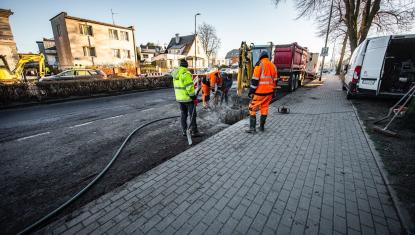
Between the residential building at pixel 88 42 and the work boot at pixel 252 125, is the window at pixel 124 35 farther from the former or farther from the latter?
the work boot at pixel 252 125

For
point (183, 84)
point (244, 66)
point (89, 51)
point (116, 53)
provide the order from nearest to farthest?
point (183, 84) < point (244, 66) < point (89, 51) < point (116, 53)

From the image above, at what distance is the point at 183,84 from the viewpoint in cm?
459

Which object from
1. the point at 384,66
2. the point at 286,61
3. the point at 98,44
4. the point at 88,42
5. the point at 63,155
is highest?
the point at 88,42

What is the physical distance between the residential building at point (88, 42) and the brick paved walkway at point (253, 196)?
93.7 ft

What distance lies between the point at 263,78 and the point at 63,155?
193 inches

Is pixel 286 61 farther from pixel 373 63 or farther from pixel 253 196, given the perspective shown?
pixel 253 196

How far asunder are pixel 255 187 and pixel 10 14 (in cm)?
3470

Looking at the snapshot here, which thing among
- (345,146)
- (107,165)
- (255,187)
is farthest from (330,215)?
(107,165)

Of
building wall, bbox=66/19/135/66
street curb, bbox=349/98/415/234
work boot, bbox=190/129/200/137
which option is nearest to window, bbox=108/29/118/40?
building wall, bbox=66/19/135/66

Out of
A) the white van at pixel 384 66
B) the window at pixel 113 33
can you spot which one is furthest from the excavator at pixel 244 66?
the window at pixel 113 33

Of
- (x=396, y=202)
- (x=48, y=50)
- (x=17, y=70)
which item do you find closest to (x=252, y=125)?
(x=396, y=202)

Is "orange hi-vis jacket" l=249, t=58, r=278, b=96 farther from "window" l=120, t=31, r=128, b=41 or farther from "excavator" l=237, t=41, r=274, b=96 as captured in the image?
"window" l=120, t=31, r=128, b=41

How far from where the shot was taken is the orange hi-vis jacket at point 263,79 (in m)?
4.59

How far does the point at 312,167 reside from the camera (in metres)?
3.28
